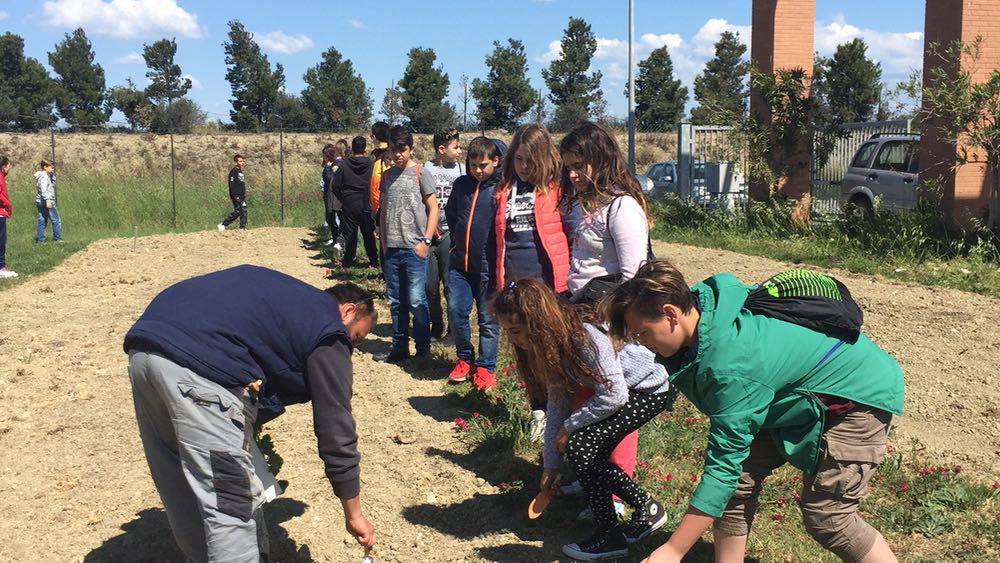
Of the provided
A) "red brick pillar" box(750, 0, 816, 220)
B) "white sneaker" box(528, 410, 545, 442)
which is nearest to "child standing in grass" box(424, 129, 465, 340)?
"white sneaker" box(528, 410, 545, 442)

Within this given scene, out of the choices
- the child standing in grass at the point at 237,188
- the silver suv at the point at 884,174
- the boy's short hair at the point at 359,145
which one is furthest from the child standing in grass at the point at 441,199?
the child standing in grass at the point at 237,188

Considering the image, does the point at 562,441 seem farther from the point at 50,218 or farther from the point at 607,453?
the point at 50,218

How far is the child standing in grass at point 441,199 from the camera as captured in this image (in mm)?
7086

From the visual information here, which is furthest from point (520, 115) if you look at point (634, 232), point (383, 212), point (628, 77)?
point (634, 232)

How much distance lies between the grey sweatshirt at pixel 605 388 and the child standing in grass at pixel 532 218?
89 cm

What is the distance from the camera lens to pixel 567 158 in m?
4.09

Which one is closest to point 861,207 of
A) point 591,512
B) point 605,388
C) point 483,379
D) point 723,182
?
point 723,182

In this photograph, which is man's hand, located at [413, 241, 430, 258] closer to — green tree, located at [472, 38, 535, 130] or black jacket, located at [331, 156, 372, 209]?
black jacket, located at [331, 156, 372, 209]

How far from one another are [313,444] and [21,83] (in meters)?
57.9

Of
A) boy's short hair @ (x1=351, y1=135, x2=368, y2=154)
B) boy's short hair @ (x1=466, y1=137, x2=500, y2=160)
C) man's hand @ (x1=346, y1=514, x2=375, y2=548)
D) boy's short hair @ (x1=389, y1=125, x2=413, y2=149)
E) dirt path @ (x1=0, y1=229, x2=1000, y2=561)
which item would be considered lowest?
dirt path @ (x1=0, y1=229, x2=1000, y2=561)

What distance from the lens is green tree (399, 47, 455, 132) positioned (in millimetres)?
45500

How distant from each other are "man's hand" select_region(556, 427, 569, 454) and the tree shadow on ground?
136 cm

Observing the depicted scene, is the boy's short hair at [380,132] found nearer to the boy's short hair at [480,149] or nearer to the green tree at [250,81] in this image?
the boy's short hair at [480,149]

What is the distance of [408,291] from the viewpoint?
681cm
